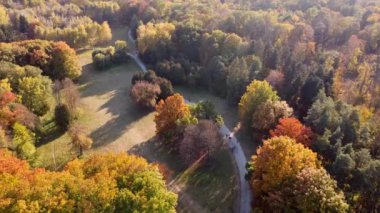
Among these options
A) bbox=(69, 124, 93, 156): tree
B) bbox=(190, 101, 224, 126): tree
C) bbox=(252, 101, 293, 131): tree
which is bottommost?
bbox=(69, 124, 93, 156): tree

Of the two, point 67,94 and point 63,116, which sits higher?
point 67,94

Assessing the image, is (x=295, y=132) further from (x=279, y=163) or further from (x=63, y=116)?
(x=63, y=116)

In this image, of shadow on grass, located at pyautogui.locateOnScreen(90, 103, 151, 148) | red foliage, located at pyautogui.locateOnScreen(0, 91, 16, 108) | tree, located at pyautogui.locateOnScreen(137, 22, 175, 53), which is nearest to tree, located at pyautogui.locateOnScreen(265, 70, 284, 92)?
shadow on grass, located at pyautogui.locateOnScreen(90, 103, 151, 148)

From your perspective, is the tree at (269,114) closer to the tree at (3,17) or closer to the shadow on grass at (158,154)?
the shadow on grass at (158,154)

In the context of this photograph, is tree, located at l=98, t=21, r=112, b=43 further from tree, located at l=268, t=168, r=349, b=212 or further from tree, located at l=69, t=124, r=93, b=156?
tree, located at l=268, t=168, r=349, b=212

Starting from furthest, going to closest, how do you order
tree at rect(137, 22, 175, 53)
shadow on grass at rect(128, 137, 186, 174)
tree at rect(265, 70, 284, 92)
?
1. tree at rect(137, 22, 175, 53)
2. tree at rect(265, 70, 284, 92)
3. shadow on grass at rect(128, 137, 186, 174)

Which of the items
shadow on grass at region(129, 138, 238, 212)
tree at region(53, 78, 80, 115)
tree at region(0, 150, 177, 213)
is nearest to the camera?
tree at region(0, 150, 177, 213)

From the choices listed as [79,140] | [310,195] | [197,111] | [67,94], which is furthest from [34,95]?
[310,195]
